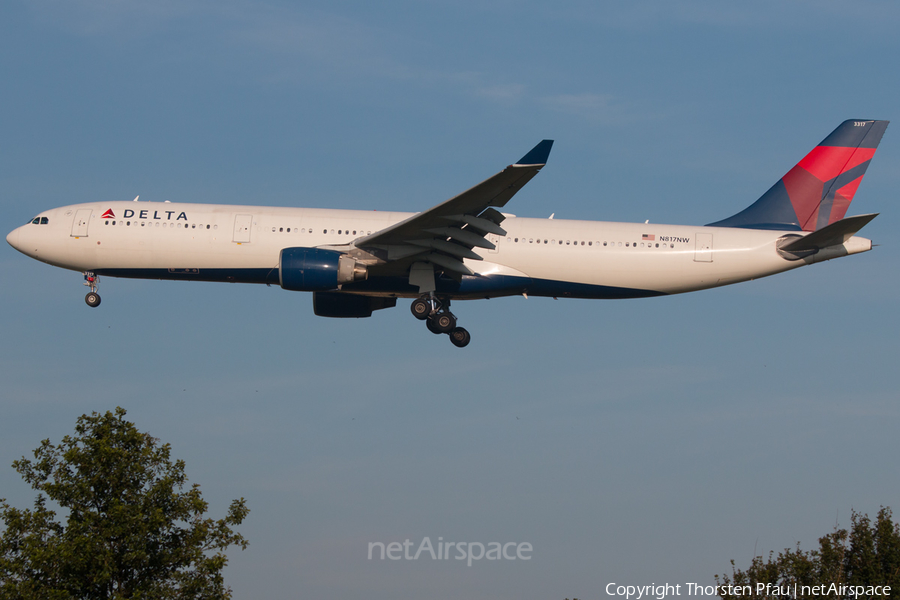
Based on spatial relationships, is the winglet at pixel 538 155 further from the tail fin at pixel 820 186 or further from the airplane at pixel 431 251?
the tail fin at pixel 820 186

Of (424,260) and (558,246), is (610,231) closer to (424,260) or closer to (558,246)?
(558,246)

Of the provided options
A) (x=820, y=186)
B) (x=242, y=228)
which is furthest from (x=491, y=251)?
(x=820, y=186)

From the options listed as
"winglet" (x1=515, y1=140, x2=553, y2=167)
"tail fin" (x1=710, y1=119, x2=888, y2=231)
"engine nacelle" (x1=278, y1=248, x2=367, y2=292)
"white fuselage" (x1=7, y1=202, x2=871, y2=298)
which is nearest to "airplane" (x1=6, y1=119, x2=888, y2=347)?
"white fuselage" (x1=7, y1=202, x2=871, y2=298)

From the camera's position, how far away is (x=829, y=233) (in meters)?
33.7

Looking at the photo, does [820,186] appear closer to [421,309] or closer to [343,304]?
[421,309]

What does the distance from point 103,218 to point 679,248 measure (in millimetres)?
20575

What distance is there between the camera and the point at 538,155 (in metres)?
28.5

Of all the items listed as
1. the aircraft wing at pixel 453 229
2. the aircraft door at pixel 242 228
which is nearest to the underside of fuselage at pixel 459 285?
the aircraft wing at pixel 453 229

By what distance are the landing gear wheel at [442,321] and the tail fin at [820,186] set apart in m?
10.5

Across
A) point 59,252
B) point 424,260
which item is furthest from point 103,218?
point 424,260

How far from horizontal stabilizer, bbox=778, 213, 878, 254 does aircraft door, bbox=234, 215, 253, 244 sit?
61.5 ft

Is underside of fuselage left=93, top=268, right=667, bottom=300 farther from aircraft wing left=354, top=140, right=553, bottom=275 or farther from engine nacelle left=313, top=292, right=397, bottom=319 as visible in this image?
engine nacelle left=313, top=292, right=397, bottom=319

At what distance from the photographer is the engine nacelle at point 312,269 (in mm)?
32656

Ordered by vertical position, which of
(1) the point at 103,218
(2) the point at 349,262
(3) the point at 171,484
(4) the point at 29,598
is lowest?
(4) the point at 29,598
